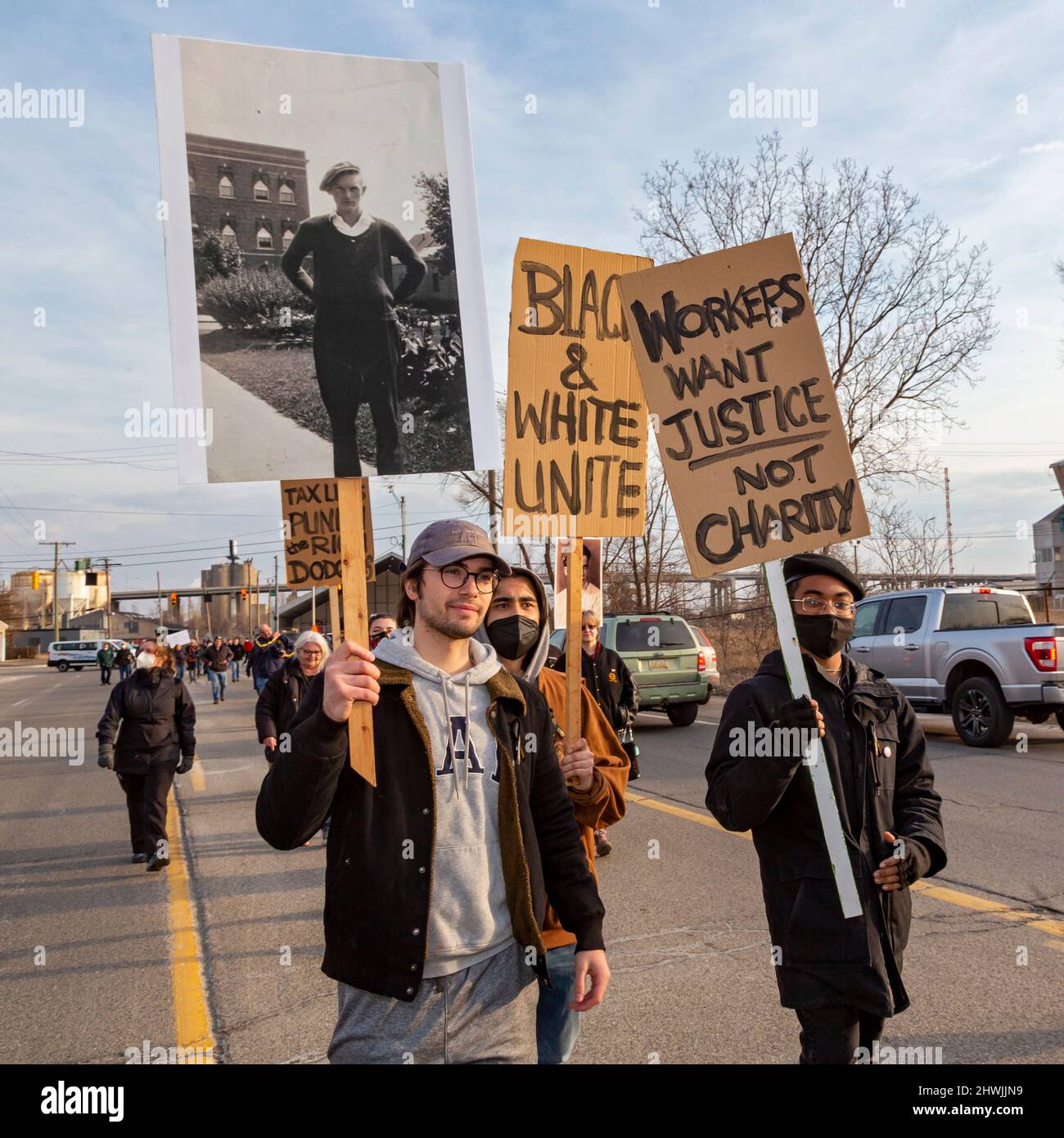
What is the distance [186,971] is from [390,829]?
361 cm

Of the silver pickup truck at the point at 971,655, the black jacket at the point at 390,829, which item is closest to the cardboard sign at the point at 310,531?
the black jacket at the point at 390,829

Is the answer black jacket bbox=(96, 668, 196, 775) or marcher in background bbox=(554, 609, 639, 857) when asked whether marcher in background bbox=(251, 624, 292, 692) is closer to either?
black jacket bbox=(96, 668, 196, 775)

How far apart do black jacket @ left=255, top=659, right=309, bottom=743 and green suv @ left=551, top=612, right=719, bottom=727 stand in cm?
689

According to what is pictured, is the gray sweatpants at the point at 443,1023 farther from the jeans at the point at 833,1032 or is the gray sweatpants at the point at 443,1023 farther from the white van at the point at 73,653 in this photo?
the white van at the point at 73,653

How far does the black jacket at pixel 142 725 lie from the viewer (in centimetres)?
823

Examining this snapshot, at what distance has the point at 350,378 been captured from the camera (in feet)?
9.70

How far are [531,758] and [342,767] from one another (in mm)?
552

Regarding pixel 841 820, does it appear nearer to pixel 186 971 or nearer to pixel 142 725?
pixel 186 971

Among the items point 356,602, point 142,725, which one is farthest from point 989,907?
point 142,725

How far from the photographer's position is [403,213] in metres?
3.02

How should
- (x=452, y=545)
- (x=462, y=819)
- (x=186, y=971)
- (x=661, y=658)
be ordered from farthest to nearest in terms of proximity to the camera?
(x=661, y=658)
(x=186, y=971)
(x=452, y=545)
(x=462, y=819)

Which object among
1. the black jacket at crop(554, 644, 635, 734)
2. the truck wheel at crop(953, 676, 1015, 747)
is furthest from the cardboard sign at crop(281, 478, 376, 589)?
the truck wheel at crop(953, 676, 1015, 747)

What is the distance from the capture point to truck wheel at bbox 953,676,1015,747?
12617 millimetres

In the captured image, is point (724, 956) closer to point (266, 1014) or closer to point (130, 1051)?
point (266, 1014)
